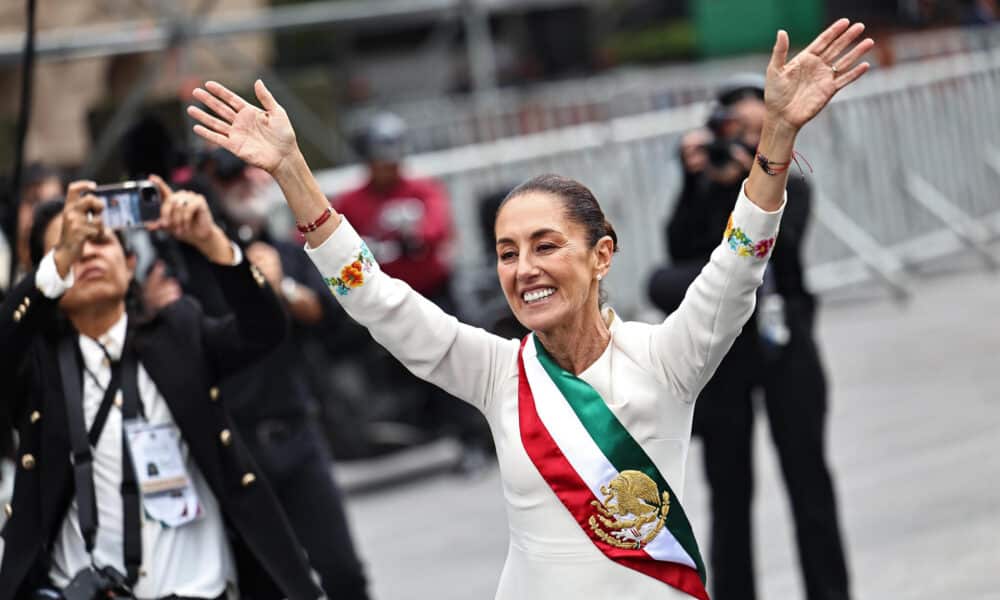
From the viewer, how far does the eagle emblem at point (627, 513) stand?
12.6 feet

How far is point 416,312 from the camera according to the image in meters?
4.02

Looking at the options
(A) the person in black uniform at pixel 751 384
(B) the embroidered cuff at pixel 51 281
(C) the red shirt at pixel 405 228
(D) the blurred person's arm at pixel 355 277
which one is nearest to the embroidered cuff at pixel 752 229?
(D) the blurred person's arm at pixel 355 277

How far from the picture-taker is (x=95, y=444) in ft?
15.6

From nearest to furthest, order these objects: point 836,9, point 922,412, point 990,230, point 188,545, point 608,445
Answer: point 608,445
point 188,545
point 922,412
point 836,9
point 990,230

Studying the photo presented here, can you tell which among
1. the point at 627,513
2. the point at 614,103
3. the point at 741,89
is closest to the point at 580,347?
the point at 627,513

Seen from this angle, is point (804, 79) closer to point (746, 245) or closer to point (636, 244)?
point (746, 245)

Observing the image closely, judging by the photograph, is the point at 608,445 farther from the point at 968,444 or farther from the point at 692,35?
the point at 692,35

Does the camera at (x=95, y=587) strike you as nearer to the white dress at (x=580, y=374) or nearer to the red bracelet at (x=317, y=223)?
the white dress at (x=580, y=374)

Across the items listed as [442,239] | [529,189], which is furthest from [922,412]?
[529,189]

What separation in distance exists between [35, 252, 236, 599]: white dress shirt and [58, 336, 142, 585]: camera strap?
0.07ft

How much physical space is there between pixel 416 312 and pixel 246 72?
1229 centimetres

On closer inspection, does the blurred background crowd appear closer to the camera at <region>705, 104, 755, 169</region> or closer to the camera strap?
the camera at <region>705, 104, 755, 169</region>

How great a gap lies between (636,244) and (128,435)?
9300 millimetres

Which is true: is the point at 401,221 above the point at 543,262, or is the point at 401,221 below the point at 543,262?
below
